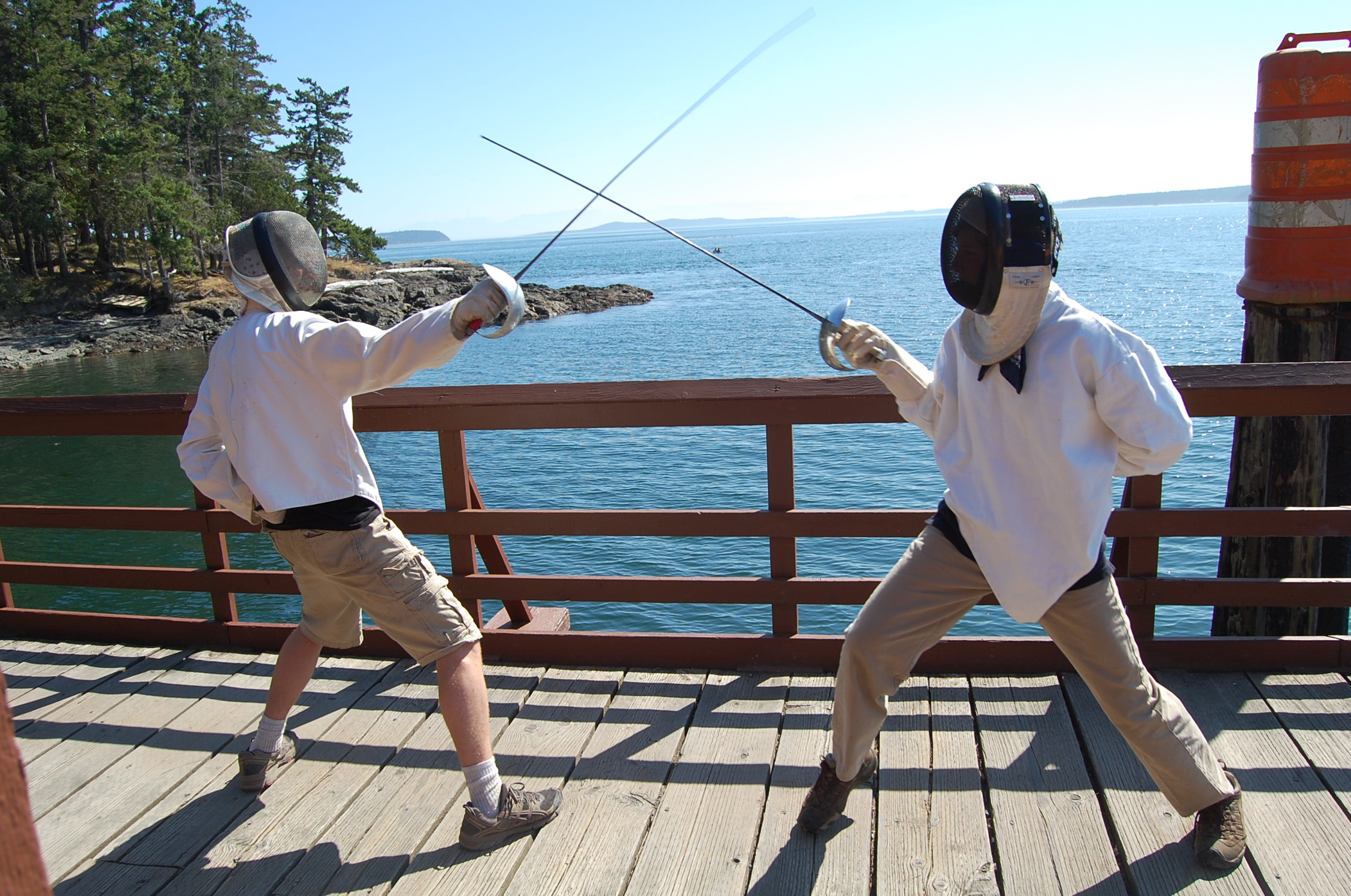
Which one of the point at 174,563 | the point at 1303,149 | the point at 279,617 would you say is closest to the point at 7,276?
the point at 174,563

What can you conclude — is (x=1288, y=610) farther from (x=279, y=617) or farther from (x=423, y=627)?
(x=279, y=617)

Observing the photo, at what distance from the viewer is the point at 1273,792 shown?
2.80m

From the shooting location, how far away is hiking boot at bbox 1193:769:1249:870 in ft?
8.11

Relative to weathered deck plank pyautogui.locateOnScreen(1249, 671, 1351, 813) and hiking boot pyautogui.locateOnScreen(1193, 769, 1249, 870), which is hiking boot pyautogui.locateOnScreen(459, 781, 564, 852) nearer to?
hiking boot pyautogui.locateOnScreen(1193, 769, 1249, 870)

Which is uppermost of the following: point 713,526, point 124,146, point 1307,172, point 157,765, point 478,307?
point 124,146

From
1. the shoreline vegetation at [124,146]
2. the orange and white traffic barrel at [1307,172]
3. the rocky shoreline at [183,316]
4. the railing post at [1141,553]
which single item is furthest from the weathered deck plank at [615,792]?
the shoreline vegetation at [124,146]

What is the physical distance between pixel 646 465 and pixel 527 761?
1478 cm

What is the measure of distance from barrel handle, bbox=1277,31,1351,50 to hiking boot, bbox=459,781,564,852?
14.5 ft

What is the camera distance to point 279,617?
1268 centimetres

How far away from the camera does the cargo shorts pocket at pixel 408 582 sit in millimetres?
2820

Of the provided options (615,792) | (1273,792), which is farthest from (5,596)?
(1273,792)

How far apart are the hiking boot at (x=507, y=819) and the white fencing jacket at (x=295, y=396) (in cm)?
99

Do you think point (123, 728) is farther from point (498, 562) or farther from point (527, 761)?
point (527, 761)

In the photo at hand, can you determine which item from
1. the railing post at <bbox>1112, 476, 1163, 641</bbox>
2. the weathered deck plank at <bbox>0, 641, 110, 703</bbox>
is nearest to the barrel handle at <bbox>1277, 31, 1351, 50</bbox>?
the railing post at <bbox>1112, 476, 1163, 641</bbox>
